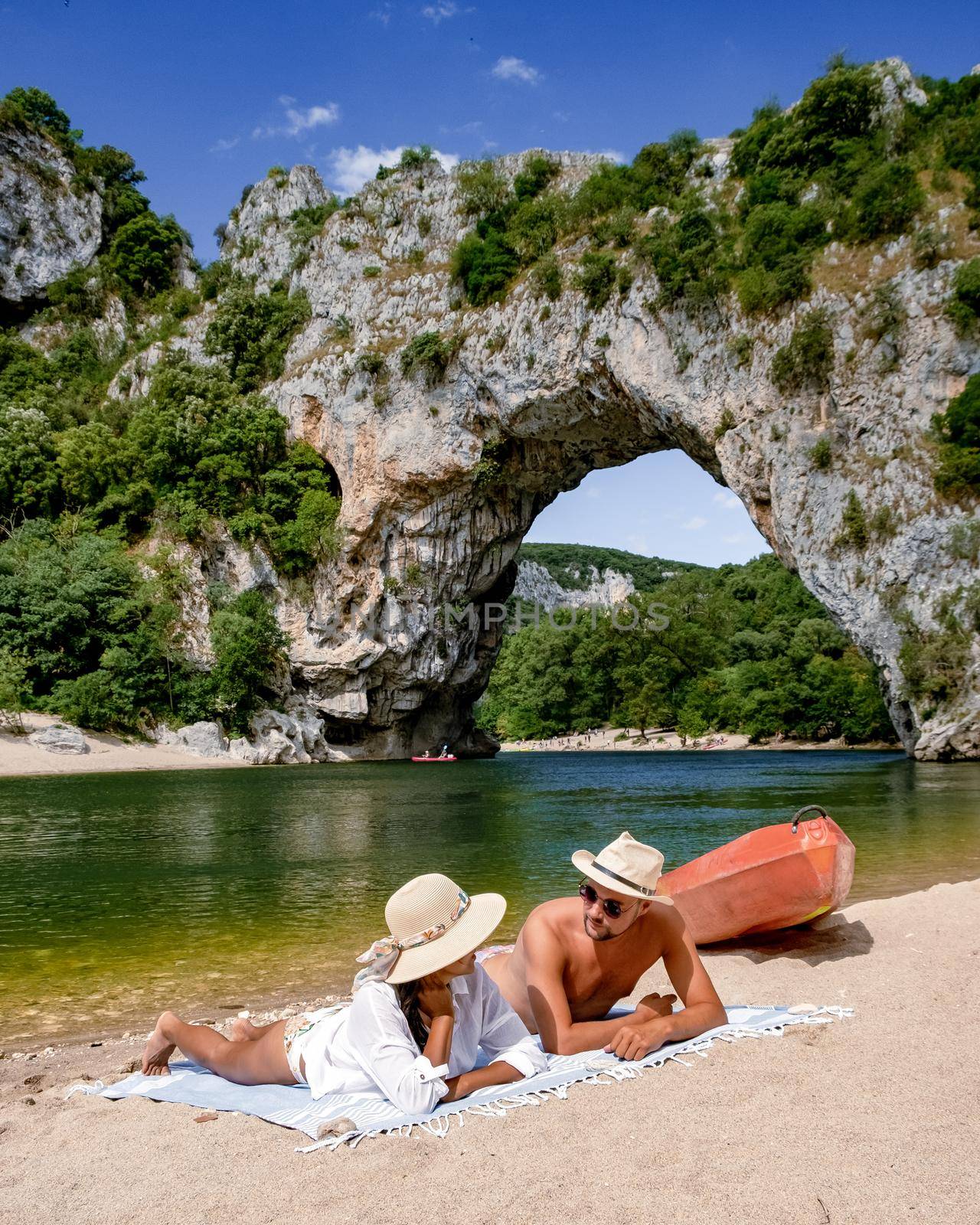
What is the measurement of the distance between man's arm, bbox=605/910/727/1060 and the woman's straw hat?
0.93 metres

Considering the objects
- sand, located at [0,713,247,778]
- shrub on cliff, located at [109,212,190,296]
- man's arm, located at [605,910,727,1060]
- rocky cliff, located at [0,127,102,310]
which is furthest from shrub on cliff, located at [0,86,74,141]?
man's arm, located at [605,910,727,1060]

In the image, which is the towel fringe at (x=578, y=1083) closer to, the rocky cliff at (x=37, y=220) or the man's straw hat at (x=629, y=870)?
the man's straw hat at (x=629, y=870)

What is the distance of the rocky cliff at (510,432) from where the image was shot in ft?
74.6

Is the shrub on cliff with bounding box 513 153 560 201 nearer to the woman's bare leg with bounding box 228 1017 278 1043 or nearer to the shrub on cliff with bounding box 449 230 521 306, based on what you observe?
the shrub on cliff with bounding box 449 230 521 306

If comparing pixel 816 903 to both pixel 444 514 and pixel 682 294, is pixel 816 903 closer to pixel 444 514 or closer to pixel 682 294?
pixel 682 294

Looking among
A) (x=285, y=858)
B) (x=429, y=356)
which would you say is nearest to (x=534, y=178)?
(x=429, y=356)

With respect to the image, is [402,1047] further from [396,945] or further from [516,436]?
[516,436]

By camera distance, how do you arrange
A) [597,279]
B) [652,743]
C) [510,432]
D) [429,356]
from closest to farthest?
[597,279]
[429,356]
[510,432]
[652,743]

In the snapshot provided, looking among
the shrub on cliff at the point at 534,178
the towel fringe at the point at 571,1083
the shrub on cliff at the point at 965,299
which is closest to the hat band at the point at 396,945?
the towel fringe at the point at 571,1083

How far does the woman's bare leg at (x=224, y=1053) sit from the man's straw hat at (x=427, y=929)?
685 mm

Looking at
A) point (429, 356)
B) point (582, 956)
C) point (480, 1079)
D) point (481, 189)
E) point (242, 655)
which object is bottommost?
point (480, 1079)

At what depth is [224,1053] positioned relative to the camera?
131 inches

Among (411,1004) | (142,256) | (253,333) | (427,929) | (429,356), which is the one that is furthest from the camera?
(142,256)

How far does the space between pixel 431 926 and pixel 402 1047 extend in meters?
0.43
